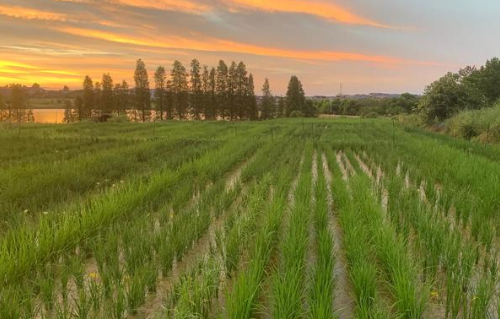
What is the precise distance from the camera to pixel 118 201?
525 cm

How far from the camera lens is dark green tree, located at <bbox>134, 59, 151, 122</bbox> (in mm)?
60531

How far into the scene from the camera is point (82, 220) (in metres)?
4.35

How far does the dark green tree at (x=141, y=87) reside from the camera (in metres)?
60.5

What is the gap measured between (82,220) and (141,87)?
60.0 m

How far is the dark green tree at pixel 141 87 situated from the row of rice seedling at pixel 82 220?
55.6 meters

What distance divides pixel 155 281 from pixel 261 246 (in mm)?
1051

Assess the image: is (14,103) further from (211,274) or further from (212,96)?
(211,274)

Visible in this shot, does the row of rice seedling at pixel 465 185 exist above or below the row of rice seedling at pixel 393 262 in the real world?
above

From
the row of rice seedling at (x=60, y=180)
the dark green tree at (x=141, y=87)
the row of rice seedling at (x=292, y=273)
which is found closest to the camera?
the row of rice seedling at (x=292, y=273)

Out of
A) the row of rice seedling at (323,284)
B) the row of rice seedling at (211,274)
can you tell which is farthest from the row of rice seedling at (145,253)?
the row of rice seedling at (323,284)

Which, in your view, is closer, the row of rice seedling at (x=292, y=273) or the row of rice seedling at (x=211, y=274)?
the row of rice seedling at (x=292, y=273)

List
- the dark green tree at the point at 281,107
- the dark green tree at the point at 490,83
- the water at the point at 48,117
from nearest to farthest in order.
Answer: the dark green tree at the point at 490,83
the water at the point at 48,117
the dark green tree at the point at 281,107

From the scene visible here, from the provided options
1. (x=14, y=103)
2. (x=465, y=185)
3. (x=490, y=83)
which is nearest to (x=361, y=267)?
(x=465, y=185)

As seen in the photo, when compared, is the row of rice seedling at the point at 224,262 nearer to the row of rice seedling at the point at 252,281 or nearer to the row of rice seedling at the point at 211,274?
the row of rice seedling at the point at 211,274
